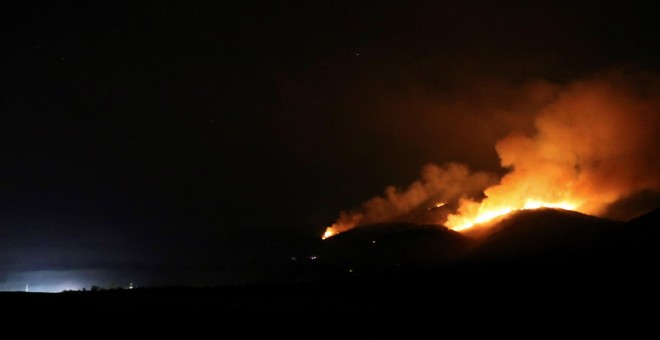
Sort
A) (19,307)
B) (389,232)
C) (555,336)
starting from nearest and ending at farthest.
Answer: (555,336) < (19,307) < (389,232)

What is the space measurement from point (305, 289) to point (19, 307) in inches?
657

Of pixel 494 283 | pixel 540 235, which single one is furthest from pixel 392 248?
pixel 494 283

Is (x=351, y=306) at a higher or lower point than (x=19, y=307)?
lower

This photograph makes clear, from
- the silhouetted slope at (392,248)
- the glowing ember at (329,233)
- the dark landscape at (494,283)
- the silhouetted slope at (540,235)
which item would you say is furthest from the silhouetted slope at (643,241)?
the glowing ember at (329,233)

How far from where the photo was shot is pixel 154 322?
62.2ft

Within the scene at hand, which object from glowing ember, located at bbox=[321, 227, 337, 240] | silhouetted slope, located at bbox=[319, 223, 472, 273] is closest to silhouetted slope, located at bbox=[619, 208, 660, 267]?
silhouetted slope, located at bbox=[319, 223, 472, 273]

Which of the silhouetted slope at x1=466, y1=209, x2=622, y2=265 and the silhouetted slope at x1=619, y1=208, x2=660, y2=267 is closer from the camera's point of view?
the silhouetted slope at x1=619, y1=208, x2=660, y2=267

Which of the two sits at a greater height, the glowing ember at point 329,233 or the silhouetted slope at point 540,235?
the glowing ember at point 329,233

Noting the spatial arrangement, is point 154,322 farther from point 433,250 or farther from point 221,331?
point 433,250

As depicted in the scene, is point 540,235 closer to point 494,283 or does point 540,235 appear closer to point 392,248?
point 392,248

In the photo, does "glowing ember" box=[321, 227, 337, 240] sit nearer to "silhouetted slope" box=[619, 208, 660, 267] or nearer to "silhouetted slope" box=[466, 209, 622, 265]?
"silhouetted slope" box=[466, 209, 622, 265]

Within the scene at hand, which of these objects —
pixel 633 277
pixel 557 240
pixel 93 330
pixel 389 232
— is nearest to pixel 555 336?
pixel 633 277

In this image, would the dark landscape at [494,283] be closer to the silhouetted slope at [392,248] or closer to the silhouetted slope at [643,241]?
the silhouetted slope at [643,241]

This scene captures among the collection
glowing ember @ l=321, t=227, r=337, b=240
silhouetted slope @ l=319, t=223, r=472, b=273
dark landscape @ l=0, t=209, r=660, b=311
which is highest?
glowing ember @ l=321, t=227, r=337, b=240
